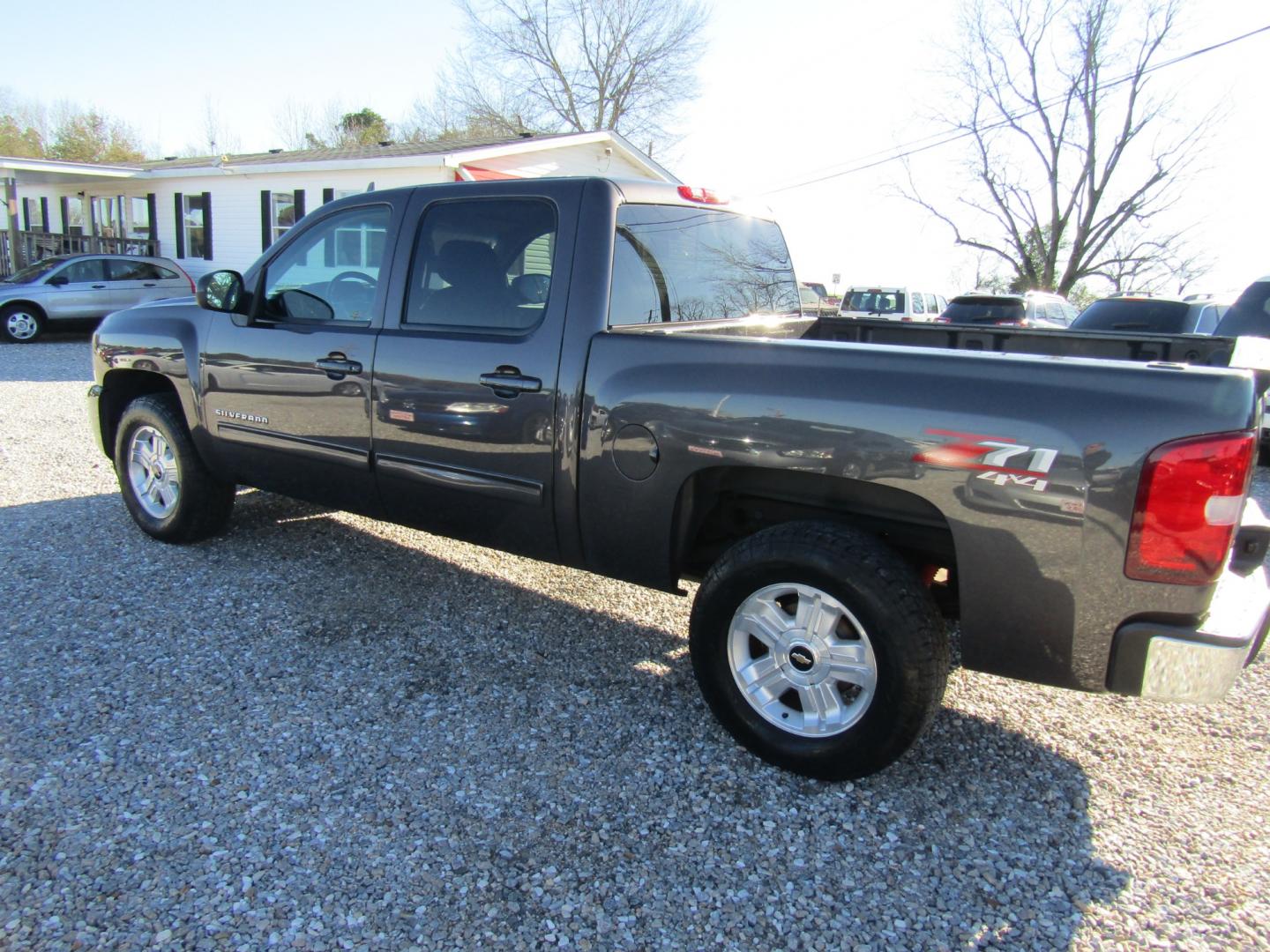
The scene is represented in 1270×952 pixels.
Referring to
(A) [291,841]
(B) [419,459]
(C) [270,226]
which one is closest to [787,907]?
(A) [291,841]

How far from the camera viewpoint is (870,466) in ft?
8.47

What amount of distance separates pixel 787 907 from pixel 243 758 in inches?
70.9

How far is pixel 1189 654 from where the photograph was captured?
2.29 m

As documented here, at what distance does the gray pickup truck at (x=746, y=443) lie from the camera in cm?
231

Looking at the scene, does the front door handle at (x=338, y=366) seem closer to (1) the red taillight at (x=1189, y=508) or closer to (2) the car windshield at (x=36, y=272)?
(1) the red taillight at (x=1189, y=508)

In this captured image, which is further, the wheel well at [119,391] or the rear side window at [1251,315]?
the rear side window at [1251,315]

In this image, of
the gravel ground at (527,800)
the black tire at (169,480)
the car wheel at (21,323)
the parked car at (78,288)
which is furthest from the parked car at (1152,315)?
the car wheel at (21,323)

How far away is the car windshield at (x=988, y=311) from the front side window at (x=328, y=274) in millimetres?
10765

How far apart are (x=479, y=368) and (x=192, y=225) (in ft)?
68.3

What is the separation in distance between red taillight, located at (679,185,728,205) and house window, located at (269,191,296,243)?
17126 mm

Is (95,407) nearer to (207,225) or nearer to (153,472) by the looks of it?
(153,472)

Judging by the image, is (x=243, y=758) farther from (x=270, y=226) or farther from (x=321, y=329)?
(x=270, y=226)

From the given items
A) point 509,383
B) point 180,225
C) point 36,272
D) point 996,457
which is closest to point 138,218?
point 180,225

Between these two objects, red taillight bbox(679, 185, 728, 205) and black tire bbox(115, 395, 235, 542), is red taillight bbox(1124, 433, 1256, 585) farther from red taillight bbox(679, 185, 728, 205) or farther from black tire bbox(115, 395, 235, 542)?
black tire bbox(115, 395, 235, 542)
